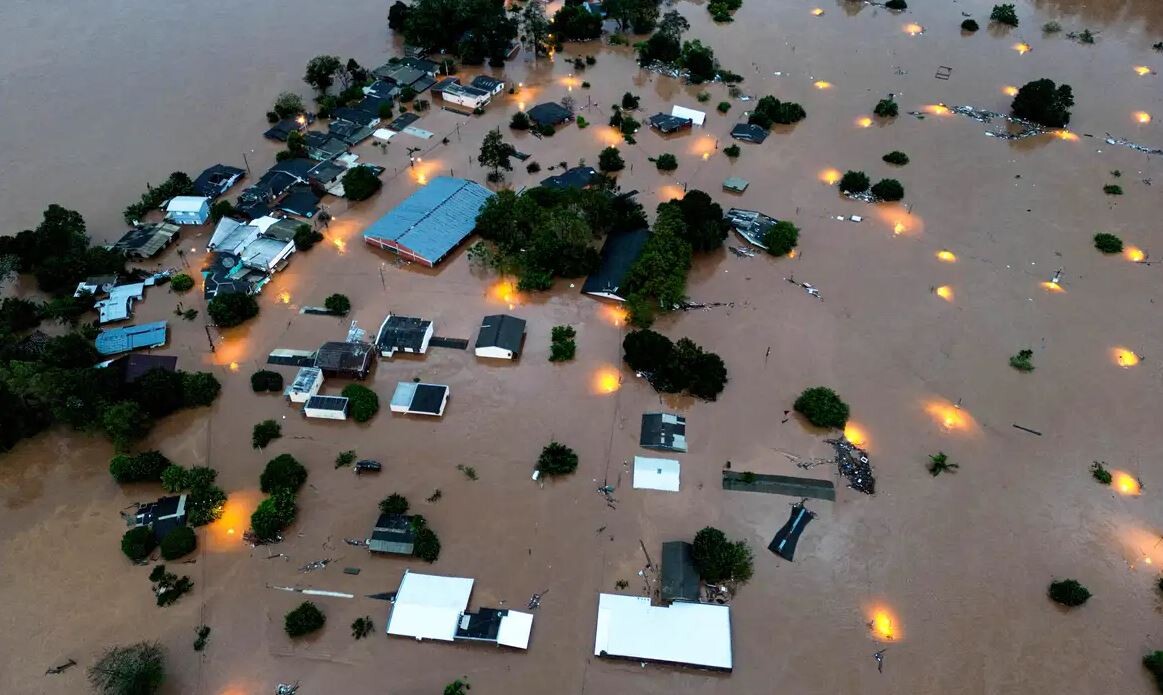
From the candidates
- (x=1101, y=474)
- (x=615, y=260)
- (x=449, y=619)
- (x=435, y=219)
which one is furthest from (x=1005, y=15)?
(x=449, y=619)

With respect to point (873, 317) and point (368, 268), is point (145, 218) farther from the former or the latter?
point (873, 317)

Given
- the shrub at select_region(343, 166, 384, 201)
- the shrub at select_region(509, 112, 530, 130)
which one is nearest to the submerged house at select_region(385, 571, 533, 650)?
the shrub at select_region(343, 166, 384, 201)

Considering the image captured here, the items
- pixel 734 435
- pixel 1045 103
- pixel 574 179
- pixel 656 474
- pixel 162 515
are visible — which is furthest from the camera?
pixel 1045 103

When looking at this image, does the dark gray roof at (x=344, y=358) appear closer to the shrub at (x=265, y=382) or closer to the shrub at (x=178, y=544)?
the shrub at (x=265, y=382)

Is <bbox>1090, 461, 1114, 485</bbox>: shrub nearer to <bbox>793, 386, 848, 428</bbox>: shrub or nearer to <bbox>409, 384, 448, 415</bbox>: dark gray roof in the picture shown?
<bbox>793, 386, 848, 428</bbox>: shrub

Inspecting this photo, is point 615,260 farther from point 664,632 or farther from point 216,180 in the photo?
point 216,180

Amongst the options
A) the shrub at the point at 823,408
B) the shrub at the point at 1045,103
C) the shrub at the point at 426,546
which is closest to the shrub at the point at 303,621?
the shrub at the point at 426,546

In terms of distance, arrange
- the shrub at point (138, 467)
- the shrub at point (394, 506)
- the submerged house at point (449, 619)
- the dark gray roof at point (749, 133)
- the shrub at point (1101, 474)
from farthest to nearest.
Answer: the dark gray roof at point (749, 133), the shrub at point (1101, 474), the shrub at point (138, 467), the shrub at point (394, 506), the submerged house at point (449, 619)
